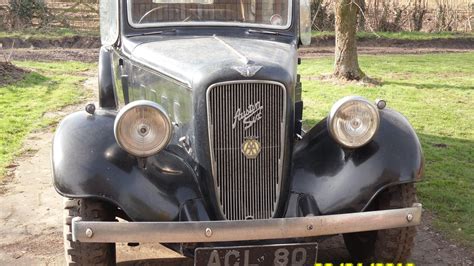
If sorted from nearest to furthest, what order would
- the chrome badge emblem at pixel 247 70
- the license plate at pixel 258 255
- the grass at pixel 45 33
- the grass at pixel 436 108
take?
the license plate at pixel 258 255 → the chrome badge emblem at pixel 247 70 → the grass at pixel 436 108 → the grass at pixel 45 33

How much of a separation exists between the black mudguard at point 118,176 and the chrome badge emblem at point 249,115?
0.48 m

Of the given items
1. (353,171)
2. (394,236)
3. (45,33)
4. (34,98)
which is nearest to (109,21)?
(353,171)

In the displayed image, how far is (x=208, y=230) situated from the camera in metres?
3.63

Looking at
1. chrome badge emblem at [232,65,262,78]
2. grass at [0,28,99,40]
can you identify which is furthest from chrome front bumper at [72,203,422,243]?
grass at [0,28,99,40]

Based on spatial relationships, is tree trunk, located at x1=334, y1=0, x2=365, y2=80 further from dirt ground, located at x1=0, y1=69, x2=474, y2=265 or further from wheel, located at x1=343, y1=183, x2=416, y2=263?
wheel, located at x1=343, y1=183, x2=416, y2=263

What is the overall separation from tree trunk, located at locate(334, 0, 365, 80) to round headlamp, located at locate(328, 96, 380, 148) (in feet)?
27.2

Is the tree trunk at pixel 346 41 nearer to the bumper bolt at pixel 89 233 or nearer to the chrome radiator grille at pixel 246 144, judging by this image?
the chrome radiator grille at pixel 246 144

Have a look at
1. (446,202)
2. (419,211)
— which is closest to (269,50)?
(419,211)

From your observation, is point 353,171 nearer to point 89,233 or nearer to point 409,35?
point 89,233

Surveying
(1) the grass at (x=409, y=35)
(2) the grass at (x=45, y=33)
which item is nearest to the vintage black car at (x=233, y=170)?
(2) the grass at (x=45, y=33)

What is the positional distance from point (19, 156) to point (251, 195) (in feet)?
14.8

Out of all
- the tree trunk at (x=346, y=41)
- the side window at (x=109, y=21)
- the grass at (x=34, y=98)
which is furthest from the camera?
the tree trunk at (x=346, y=41)

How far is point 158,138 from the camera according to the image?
388cm

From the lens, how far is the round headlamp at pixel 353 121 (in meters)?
4.02
